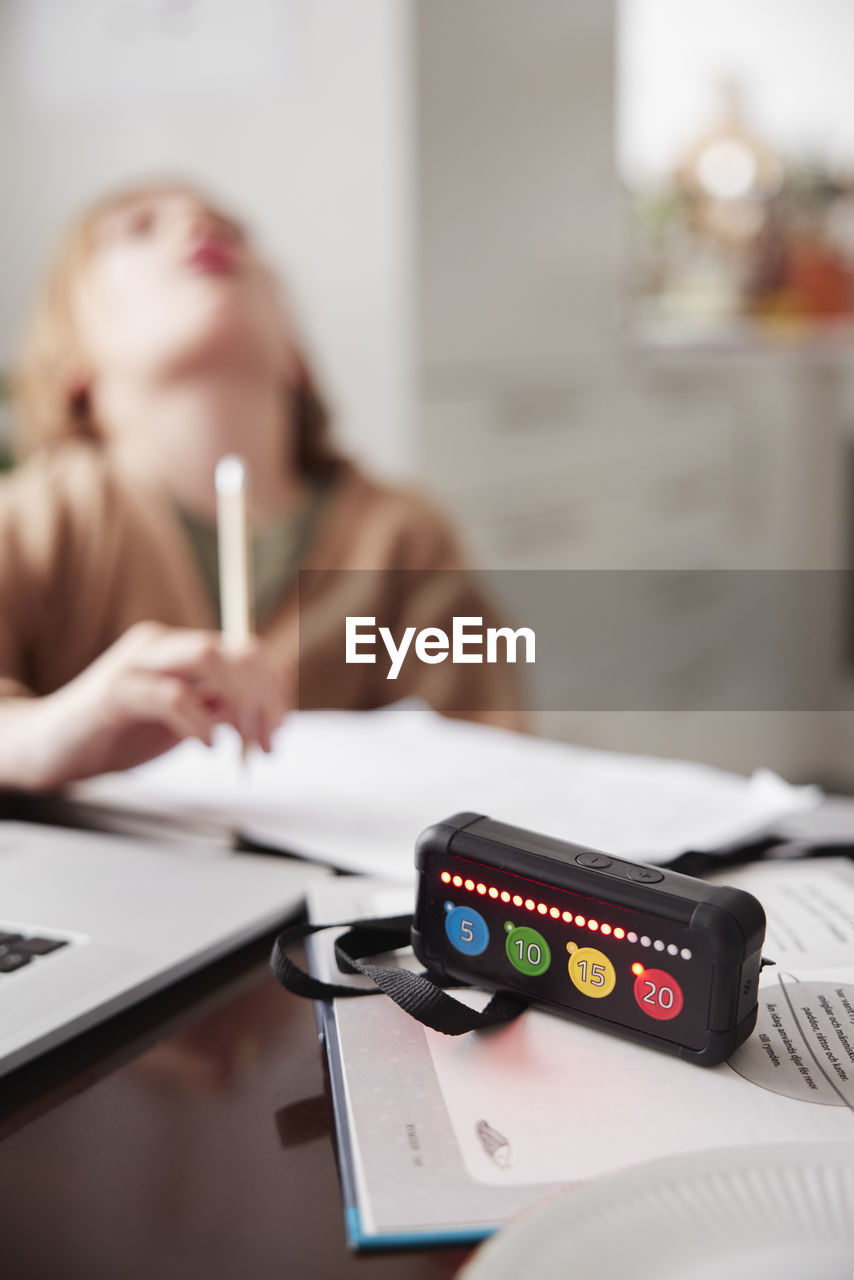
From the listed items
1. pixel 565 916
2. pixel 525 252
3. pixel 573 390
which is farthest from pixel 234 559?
pixel 573 390

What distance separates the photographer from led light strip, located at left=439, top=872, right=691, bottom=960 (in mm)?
374

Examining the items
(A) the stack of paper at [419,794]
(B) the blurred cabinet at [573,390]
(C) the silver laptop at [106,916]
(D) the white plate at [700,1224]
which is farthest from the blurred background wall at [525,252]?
(D) the white plate at [700,1224]

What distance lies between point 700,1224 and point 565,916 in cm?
12

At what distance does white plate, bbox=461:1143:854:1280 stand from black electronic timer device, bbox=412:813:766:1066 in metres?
0.07

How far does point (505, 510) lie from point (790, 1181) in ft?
4.88

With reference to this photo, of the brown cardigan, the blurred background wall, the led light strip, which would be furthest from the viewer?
the blurred background wall

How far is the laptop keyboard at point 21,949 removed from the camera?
1.45ft

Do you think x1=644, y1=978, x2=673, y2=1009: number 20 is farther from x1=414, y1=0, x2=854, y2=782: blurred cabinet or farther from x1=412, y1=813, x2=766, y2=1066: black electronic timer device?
x1=414, y1=0, x2=854, y2=782: blurred cabinet

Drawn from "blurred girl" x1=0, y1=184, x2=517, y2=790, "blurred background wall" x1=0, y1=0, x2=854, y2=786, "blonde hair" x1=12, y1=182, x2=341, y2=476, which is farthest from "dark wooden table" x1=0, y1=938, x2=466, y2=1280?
"blurred background wall" x1=0, y1=0, x2=854, y2=786

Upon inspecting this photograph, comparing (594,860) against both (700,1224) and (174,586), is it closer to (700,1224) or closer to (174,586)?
(700,1224)

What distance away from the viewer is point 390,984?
0.41m

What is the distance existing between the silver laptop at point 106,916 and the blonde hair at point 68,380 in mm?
514

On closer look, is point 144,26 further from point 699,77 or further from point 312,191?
point 699,77

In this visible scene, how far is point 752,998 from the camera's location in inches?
14.9
